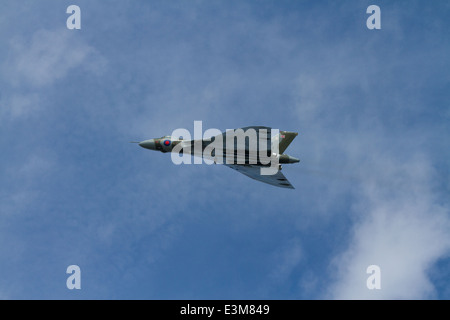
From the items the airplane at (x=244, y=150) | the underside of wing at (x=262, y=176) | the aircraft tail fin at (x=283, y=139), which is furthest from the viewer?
the underside of wing at (x=262, y=176)

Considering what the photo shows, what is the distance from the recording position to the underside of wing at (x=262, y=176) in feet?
214

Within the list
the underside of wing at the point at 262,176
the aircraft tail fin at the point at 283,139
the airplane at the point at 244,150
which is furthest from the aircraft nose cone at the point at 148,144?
the aircraft tail fin at the point at 283,139

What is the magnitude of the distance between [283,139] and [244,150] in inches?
250

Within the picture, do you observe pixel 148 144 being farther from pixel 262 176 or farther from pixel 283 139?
pixel 283 139

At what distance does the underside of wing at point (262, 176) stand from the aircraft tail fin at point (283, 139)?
4659 millimetres

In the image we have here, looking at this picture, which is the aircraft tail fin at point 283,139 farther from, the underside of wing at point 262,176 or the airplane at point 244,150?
the underside of wing at point 262,176

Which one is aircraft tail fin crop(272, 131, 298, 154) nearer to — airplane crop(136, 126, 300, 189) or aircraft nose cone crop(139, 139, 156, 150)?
airplane crop(136, 126, 300, 189)

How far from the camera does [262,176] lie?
6656cm
